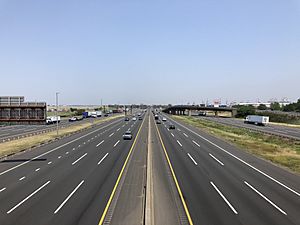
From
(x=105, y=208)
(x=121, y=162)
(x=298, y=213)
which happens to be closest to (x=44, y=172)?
(x=121, y=162)

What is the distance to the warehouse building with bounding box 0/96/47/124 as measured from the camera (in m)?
38.1

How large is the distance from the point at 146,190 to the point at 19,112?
2430cm

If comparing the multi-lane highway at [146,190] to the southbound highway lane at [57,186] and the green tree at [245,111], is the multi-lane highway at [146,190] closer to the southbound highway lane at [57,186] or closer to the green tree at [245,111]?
the southbound highway lane at [57,186]

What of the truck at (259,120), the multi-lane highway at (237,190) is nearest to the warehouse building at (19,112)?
the multi-lane highway at (237,190)

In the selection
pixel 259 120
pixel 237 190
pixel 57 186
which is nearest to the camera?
pixel 237 190

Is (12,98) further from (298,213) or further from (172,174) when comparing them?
(298,213)

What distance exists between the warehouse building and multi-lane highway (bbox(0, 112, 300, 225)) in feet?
16.1

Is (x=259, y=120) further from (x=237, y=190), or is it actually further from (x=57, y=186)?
(x=57, y=186)

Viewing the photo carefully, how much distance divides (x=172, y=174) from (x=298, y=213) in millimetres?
12045

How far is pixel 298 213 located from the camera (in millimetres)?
17609

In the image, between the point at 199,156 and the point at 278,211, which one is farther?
the point at 199,156

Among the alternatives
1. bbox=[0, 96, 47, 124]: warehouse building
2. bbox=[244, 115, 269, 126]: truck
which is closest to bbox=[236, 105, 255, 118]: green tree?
bbox=[244, 115, 269, 126]: truck

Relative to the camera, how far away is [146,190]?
2158 cm

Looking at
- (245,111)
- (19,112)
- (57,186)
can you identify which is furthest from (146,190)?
(245,111)
